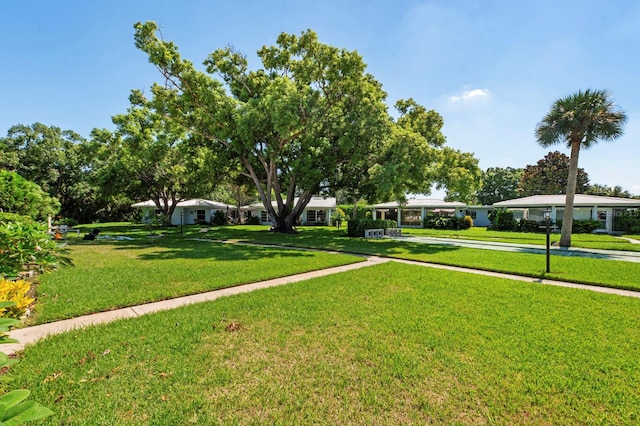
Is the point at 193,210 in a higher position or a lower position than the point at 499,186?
lower

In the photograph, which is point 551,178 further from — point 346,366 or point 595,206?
point 346,366

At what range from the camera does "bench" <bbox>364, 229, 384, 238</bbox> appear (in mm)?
20406

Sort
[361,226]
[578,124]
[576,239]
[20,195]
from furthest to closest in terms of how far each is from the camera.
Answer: [361,226] < [576,239] < [578,124] < [20,195]

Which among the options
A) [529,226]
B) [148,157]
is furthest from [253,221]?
[529,226]

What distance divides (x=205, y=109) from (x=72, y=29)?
7.46 meters

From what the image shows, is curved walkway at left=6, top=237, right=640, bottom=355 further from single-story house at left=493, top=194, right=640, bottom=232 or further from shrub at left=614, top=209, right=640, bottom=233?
shrub at left=614, top=209, right=640, bottom=233

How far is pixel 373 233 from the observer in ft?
68.0

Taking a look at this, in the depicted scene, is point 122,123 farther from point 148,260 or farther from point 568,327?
point 568,327

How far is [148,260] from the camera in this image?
10.5 metres

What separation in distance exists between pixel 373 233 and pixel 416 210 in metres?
15.2

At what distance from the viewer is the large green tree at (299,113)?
50.5ft

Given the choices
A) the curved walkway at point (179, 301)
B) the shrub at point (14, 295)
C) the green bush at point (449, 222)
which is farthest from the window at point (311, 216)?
the shrub at point (14, 295)

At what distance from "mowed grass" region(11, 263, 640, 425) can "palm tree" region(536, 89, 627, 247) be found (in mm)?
13304

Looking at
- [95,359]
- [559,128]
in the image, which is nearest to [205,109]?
[95,359]
